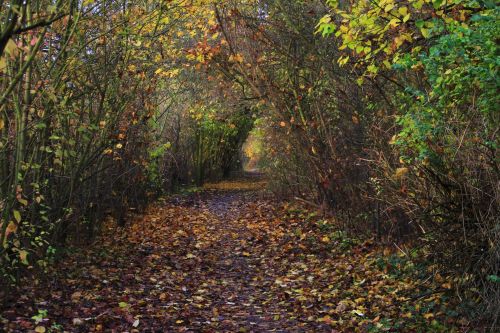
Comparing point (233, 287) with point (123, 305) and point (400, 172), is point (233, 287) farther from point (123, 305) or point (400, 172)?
point (400, 172)

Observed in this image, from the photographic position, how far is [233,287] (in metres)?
7.60

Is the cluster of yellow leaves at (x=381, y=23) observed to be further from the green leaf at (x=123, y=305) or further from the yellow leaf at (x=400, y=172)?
the green leaf at (x=123, y=305)

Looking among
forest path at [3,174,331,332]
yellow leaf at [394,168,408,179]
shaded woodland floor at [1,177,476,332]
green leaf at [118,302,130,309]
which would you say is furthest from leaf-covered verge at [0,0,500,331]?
green leaf at [118,302,130,309]

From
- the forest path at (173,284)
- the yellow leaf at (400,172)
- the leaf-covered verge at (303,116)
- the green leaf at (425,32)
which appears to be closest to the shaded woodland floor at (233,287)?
the forest path at (173,284)

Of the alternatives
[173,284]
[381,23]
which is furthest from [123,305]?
[381,23]

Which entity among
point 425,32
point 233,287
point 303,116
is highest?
point 425,32

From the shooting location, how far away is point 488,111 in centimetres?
477

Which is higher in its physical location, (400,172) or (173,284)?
(400,172)

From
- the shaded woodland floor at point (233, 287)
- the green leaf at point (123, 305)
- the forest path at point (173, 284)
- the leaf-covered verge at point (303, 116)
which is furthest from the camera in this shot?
the green leaf at point (123, 305)

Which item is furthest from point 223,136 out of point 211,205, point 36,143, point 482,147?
point 482,147

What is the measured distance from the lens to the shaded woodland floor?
5.59 meters

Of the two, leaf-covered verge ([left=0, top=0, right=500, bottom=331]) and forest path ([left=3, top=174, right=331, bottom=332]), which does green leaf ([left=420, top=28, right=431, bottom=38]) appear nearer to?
leaf-covered verge ([left=0, top=0, right=500, bottom=331])

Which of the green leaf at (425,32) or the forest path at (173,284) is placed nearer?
the green leaf at (425,32)

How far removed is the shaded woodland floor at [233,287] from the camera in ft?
18.4
